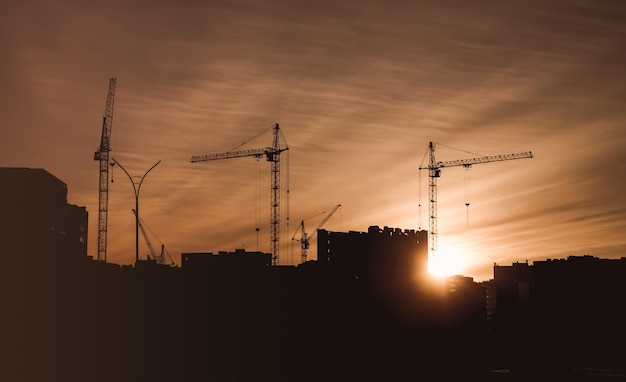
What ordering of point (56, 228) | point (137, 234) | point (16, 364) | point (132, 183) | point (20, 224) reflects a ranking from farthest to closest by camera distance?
point (56, 228) < point (20, 224) < point (16, 364) < point (137, 234) < point (132, 183)

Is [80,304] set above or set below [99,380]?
above

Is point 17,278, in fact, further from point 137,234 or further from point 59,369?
point 137,234

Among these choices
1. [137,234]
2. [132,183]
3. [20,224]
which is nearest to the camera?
[132,183]

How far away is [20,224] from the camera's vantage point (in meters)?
182

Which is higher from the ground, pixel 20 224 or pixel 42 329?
pixel 20 224

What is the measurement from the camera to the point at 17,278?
172 metres

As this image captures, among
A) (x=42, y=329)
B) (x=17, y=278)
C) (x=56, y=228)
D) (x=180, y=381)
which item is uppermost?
(x=56, y=228)

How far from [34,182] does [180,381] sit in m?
62.6

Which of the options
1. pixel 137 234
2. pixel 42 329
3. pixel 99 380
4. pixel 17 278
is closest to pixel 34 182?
pixel 17 278

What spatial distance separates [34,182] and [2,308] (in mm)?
40528

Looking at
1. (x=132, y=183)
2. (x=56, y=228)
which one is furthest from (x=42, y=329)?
(x=132, y=183)

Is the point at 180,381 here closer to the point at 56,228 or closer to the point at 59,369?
the point at 59,369

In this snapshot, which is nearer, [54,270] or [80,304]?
[54,270]

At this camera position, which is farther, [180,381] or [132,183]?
[180,381]
